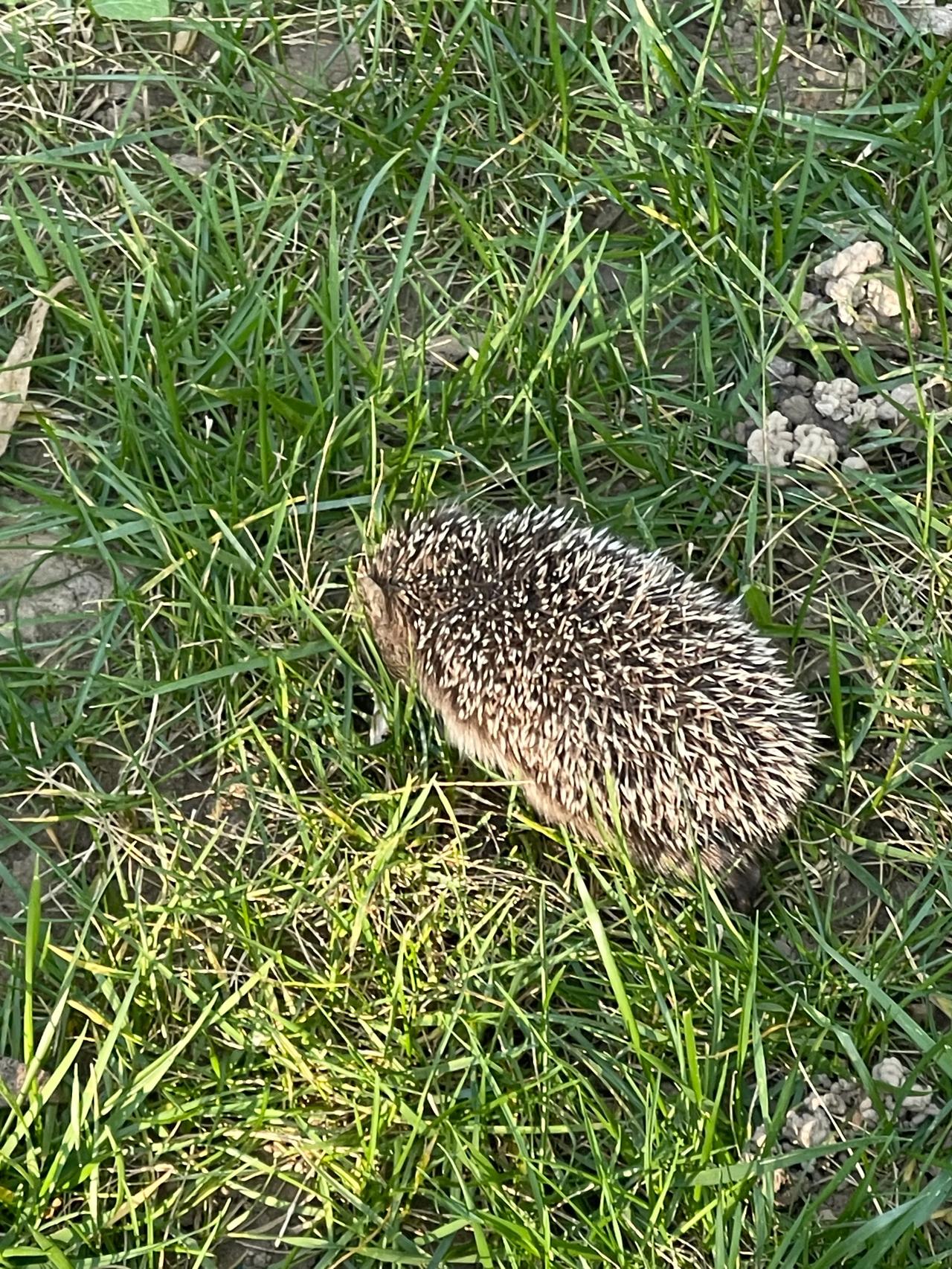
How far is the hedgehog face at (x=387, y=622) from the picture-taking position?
3.84m

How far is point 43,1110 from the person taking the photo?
11.6 ft

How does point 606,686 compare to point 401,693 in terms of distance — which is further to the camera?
point 401,693

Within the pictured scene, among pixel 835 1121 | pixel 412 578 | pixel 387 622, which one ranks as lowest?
pixel 835 1121

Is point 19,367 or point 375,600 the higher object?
point 19,367

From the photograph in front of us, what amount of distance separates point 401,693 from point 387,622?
0.25 meters

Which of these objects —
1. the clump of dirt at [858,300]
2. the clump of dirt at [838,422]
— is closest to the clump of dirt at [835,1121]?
the clump of dirt at [838,422]

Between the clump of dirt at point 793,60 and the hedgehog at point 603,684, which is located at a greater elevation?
the clump of dirt at point 793,60

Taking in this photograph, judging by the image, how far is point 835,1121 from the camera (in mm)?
3463

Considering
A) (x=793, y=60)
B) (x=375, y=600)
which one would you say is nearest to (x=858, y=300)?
(x=793, y=60)

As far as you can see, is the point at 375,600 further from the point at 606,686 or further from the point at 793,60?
the point at 793,60

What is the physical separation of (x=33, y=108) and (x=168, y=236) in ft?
2.64

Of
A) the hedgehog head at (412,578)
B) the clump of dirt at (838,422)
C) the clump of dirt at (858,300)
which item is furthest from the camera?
the clump of dirt at (858,300)

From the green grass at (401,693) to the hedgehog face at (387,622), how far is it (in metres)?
0.13

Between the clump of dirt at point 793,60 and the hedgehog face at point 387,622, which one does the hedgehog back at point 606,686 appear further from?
the clump of dirt at point 793,60
